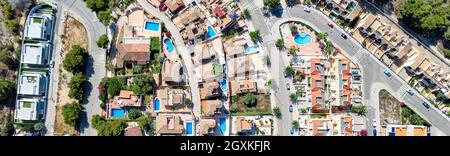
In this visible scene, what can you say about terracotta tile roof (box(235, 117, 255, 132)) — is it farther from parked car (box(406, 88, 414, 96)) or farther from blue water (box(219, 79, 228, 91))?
parked car (box(406, 88, 414, 96))

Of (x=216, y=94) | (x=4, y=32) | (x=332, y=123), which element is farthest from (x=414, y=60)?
(x=4, y=32)

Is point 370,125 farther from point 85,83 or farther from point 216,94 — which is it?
point 85,83

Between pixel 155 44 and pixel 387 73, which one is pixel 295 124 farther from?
pixel 155 44

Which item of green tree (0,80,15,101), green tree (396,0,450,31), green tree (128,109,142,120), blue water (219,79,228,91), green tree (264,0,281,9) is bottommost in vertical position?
green tree (128,109,142,120)

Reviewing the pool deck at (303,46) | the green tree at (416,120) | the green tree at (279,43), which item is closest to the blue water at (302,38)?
the pool deck at (303,46)

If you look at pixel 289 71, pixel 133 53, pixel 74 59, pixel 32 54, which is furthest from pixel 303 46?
pixel 32 54

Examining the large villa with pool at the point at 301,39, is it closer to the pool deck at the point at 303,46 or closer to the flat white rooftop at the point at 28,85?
the pool deck at the point at 303,46

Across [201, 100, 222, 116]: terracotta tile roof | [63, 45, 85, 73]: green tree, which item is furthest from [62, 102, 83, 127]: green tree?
[201, 100, 222, 116]: terracotta tile roof
